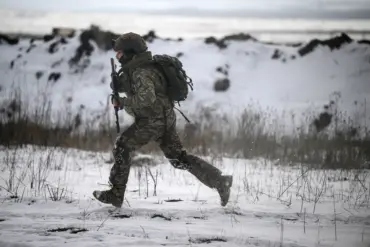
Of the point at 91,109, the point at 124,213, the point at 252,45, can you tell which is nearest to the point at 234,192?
the point at 124,213

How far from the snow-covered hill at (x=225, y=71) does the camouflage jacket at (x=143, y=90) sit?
10.1 meters

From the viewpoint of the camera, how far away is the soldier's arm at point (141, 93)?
3656 mm

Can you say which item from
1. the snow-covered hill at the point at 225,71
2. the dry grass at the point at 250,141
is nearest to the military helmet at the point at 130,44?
the dry grass at the point at 250,141

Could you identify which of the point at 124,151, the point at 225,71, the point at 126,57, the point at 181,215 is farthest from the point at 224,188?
the point at 225,71

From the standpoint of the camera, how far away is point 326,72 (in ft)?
56.2

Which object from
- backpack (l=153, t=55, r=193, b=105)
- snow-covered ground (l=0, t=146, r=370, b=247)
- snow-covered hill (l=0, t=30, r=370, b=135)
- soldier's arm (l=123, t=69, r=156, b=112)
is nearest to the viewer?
snow-covered ground (l=0, t=146, r=370, b=247)

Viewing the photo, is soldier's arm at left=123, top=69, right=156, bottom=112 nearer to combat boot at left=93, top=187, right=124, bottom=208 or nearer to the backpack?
the backpack

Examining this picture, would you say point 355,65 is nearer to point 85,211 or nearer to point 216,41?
point 216,41

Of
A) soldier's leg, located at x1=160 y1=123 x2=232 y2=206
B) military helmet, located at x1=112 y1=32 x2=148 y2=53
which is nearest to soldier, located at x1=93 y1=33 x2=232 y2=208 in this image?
military helmet, located at x1=112 y1=32 x2=148 y2=53

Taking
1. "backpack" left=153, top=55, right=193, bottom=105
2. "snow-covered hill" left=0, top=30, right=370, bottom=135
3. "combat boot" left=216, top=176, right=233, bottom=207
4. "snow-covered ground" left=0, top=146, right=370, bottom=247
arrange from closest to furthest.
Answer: "snow-covered ground" left=0, top=146, right=370, bottom=247, "backpack" left=153, top=55, right=193, bottom=105, "combat boot" left=216, top=176, right=233, bottom=207, "snow-covered hill" left=0, top=30, right=370, bottom=135

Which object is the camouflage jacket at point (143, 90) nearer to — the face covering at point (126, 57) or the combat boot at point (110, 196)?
the face covering at point (126, 57)

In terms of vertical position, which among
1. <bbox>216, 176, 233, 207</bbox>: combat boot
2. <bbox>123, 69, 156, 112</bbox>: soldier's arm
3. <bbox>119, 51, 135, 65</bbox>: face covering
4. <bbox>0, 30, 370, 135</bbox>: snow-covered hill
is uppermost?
<bbox>0, 30, 370, 135</bbox>: snow-covered hill

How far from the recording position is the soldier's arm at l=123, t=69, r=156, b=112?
366 cm

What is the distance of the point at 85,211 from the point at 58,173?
177cm
